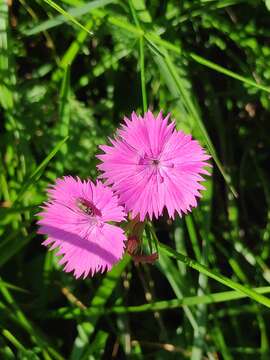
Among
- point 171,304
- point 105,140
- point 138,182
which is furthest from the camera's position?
point 105,140

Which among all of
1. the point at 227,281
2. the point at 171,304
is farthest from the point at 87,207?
the point at 171,304

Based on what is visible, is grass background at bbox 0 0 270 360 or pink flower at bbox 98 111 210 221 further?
grass background at bbox 0 0 270 360

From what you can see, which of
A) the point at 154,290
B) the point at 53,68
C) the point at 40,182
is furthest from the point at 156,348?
the point at 53,68

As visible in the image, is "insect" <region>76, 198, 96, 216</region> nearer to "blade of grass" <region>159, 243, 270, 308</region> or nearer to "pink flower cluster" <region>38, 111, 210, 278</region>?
"pink flower cluster" <region>38, 111, 210, 278</region>

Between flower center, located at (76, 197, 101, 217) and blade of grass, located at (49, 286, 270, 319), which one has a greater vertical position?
flower center, located at (76, 197, 101, 217)

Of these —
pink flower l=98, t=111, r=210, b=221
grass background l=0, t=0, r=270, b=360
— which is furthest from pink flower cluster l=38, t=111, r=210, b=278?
grass background l=0, t=0, r=270, b=360

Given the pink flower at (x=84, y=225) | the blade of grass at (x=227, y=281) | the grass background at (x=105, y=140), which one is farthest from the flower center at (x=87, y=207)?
the grass background at (x=105, y=140)

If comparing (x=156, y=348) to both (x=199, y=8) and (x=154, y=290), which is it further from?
(x=199, y=8)

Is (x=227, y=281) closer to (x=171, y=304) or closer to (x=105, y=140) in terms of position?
Answer: (x=171, y=304)
